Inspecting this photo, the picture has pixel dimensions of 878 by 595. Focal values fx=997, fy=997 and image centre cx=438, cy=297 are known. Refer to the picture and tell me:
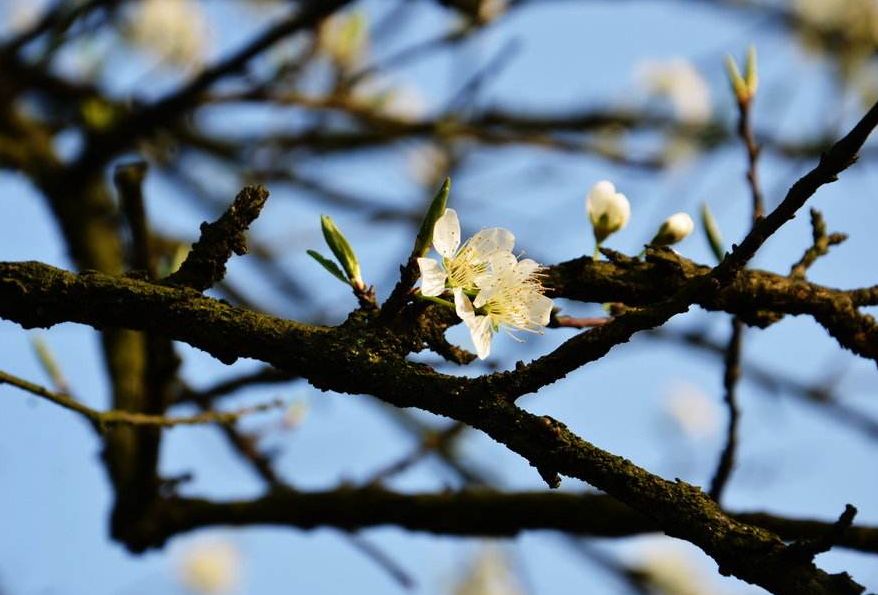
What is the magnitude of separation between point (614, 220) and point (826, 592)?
0.58 m

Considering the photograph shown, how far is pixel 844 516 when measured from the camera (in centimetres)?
96

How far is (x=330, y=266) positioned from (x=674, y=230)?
49 cm

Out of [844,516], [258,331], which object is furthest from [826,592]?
[258,331]

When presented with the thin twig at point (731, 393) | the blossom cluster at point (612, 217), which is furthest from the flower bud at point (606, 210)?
the thin twig at point (731, 393)

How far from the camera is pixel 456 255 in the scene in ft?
3.88

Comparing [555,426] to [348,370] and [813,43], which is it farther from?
[813,43]

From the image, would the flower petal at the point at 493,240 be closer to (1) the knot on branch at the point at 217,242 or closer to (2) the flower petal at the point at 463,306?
(2) the flower petal at the point at 463,306

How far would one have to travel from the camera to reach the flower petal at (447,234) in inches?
44.7

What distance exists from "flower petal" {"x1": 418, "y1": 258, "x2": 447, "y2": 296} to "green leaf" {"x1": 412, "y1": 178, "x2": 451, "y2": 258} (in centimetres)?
3

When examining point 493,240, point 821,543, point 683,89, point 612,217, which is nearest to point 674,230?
point 612,217

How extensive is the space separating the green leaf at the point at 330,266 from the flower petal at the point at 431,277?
0.43 feet

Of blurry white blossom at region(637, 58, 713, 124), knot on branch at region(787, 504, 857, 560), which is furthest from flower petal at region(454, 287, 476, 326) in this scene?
blurry white blossom at region(637, 58, 713, 124)

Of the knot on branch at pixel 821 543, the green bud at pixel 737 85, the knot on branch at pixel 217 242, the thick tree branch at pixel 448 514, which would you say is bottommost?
the knot on branch at pixel 821 543

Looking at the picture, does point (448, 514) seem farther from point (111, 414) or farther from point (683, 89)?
point (683, 89)
